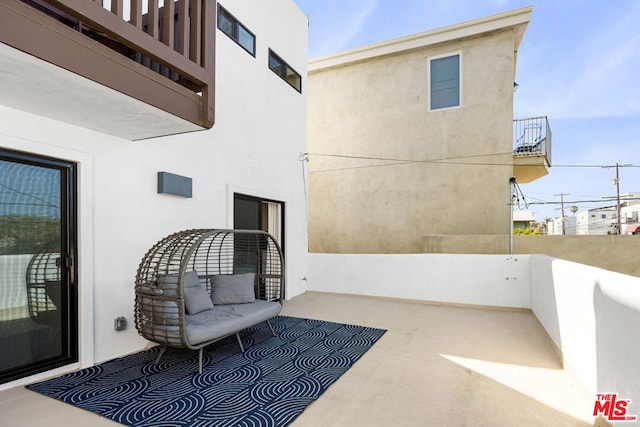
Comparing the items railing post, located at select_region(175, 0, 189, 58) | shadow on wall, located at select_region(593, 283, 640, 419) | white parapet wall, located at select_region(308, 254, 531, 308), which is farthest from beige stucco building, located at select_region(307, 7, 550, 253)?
railing post, located at select_region(175, 0, 189, 58)

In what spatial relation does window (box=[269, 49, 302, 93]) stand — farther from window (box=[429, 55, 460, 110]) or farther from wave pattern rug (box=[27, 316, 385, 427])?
wave pattern rug (box=[27, 316, 385, 427])

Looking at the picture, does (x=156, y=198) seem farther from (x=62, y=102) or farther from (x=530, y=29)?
(x=530, y=29)

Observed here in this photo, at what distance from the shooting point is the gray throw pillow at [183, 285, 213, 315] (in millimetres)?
3438

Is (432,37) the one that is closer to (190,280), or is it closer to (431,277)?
(431,277)

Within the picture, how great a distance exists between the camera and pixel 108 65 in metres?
2.31

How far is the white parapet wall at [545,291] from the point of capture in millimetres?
1874

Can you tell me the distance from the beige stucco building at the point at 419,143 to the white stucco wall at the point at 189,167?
2.53 meters

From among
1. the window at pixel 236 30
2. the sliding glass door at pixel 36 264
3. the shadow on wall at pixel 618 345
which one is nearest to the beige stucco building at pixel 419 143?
the window at pixel 236 30

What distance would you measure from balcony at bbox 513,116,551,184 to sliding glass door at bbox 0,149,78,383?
31.0 ft

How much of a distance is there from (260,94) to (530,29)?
23.2ft

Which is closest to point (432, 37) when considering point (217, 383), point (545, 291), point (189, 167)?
point (545, 291)

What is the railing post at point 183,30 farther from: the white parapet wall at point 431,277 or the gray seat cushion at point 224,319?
the white parapet wall at point 431,277

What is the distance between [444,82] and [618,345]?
26.3 ft

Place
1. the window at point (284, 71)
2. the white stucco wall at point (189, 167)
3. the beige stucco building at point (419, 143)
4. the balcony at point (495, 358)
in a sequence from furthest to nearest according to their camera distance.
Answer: the beige stucco building at point (419, 143) → the window at point (284, 71) → the white stucco wall at point (189, 167) → the balcony at point (495, 358)
